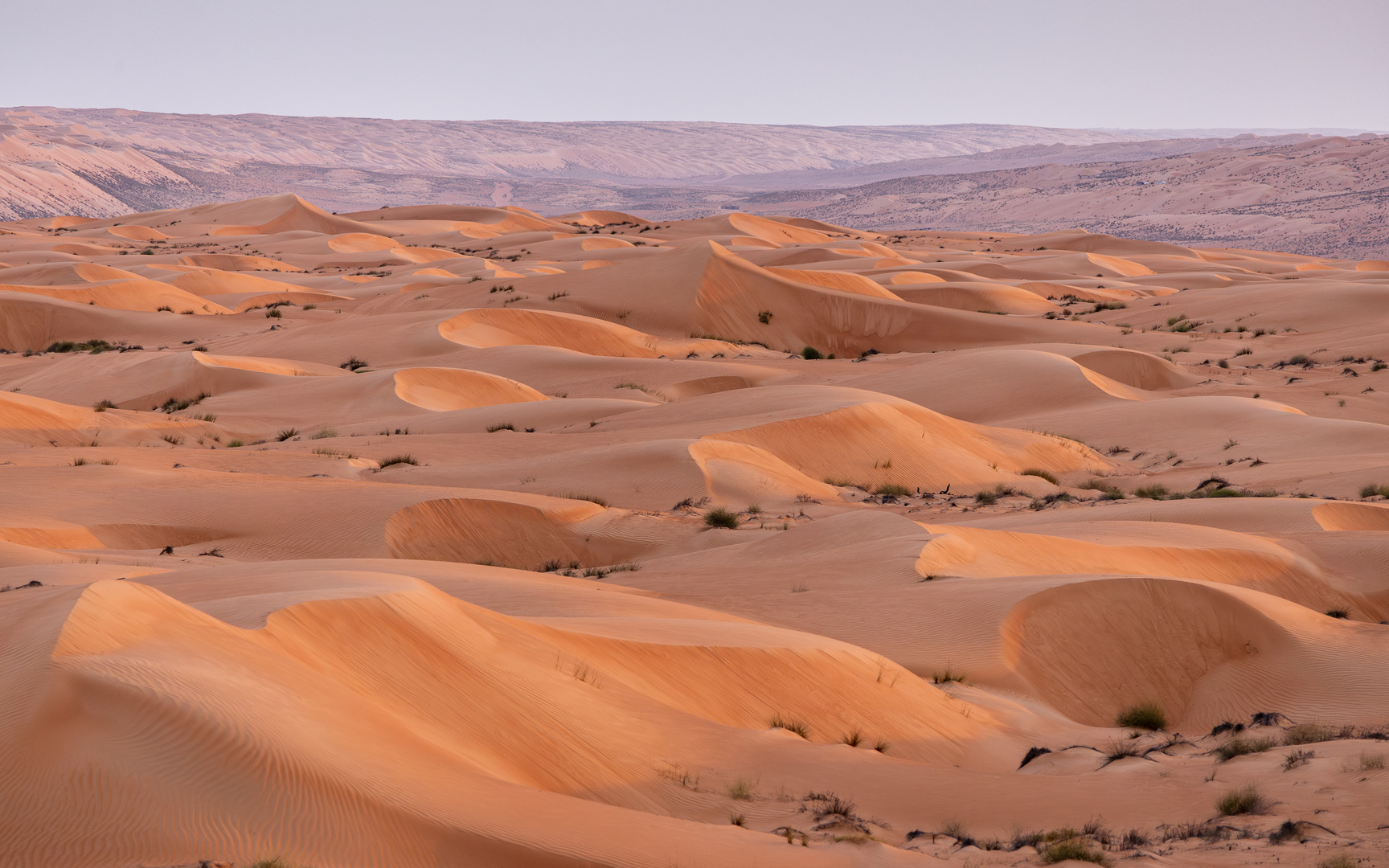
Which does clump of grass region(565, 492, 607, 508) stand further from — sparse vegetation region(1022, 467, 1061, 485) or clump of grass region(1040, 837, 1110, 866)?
clump of grass region(1040, 837, 1110, 866)

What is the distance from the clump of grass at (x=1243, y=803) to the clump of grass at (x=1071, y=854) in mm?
1221

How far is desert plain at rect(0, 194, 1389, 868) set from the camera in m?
5.08

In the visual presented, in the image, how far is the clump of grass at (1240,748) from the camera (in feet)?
23.9

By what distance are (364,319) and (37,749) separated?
31.7 m

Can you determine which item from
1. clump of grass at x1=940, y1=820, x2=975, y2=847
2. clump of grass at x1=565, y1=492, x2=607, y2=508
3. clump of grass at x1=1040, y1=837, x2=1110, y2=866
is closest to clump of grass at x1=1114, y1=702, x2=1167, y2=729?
clump of grass at x1=940, y1=820, x2=975, y2=847

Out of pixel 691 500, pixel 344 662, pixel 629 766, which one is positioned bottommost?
pixel 691 500

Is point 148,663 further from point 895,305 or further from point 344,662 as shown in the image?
point 895,305

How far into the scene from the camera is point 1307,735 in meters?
7.73

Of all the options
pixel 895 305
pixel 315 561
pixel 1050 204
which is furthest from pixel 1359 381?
pixel 1050 204

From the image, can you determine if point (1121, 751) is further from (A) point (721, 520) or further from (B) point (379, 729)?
(A) point (721, 520)

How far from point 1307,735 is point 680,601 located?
5.61 meters

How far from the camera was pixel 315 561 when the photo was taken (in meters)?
10.5

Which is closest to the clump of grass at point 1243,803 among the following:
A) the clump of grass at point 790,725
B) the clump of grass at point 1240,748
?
the clump of grass at point 1240,748

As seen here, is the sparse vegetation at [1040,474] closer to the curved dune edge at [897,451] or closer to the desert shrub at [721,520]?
the curved dune edge at [897,451]
